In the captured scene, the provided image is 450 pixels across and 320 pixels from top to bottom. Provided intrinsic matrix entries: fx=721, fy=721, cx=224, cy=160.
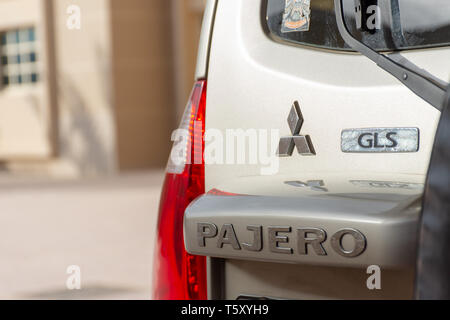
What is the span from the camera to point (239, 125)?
6.14 feet

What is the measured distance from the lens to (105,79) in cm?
1475

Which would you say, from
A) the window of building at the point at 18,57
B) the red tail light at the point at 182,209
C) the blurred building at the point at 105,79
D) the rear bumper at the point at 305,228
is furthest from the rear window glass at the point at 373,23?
the window of building at the point at 18,57

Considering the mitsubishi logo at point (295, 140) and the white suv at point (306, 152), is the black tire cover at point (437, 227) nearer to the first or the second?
the white suv at point (306, 152)

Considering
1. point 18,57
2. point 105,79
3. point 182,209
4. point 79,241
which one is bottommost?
point 79,241

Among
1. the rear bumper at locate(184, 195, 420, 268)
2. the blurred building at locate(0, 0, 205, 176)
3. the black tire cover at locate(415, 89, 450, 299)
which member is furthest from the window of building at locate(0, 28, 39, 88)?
the black tire cover at locate(415, 89, 450, 299)

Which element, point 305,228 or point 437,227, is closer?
point 437,227

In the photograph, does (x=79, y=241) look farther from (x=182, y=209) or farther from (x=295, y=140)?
(x=295, y=140)

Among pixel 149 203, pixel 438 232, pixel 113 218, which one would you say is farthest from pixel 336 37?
pixel 149 203

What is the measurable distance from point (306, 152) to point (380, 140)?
0.19 m

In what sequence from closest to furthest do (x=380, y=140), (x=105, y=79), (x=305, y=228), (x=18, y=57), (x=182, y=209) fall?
(x=305, y=228) → (x=380, y=140) → (x=182, y=209) → (x=105, y=79) → (x=18, y=57)

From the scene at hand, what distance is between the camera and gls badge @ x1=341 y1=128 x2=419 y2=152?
163 centimetres

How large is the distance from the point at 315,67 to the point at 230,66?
0.25 m

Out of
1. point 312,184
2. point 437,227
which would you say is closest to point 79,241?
point 312,184
